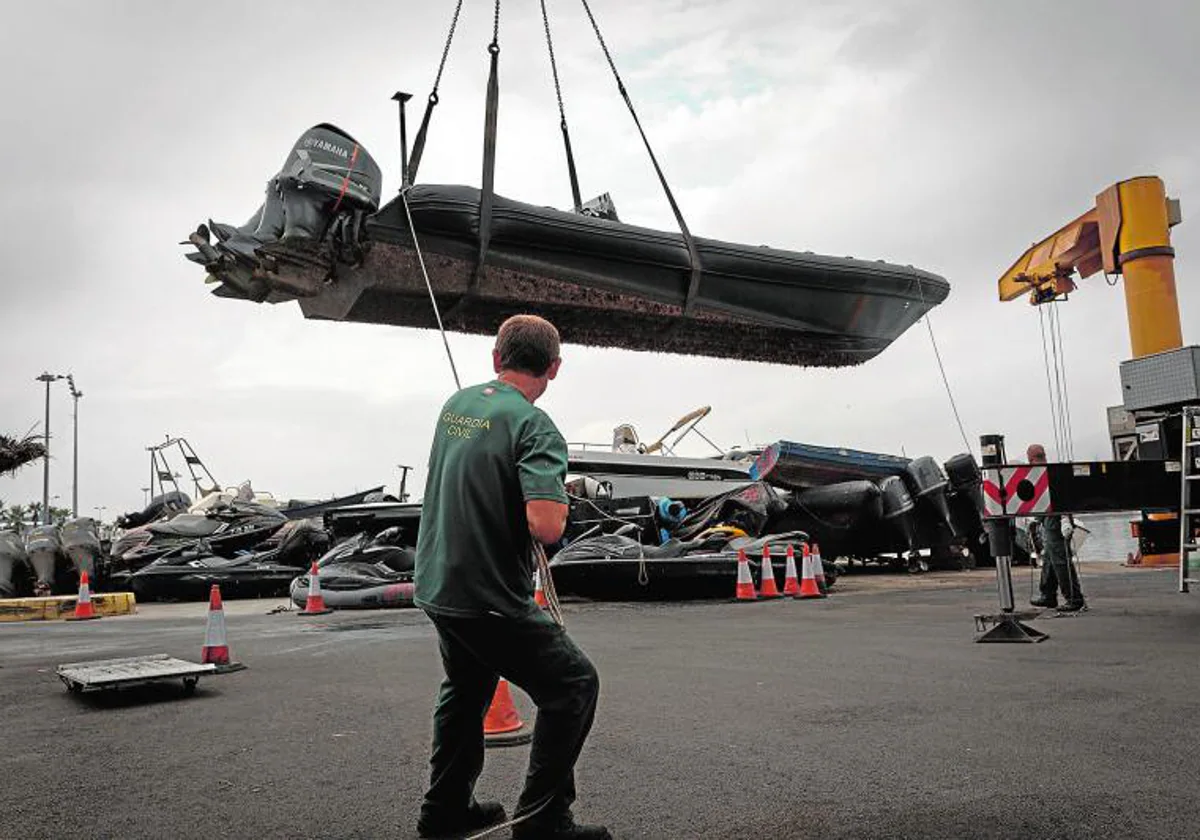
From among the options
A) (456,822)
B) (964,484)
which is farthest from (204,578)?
(456,822)

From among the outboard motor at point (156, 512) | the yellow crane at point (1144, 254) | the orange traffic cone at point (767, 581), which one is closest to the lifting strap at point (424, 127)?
the orange traffic cone at point (767, 581)

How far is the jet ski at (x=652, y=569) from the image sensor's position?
10852mm

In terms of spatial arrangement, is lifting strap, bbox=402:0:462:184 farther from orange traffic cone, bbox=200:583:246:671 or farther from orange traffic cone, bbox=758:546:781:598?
orange traffic cone, bbox=758:546:781:598

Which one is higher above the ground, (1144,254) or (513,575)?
(1144,254)

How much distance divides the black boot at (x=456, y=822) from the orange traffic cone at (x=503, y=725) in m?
1.18

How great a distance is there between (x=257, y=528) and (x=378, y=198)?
1316cm

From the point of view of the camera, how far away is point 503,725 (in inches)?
155

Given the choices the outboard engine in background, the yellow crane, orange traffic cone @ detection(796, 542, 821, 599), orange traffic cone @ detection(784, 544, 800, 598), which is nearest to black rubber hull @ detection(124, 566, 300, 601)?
orange traffic cone @ detection(784, 544, 800, 598)

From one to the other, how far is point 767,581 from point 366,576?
526 centimetres

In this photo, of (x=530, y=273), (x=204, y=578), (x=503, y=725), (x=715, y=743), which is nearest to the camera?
(x=715, y=743)

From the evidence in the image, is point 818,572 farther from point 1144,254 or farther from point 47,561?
point 47,561

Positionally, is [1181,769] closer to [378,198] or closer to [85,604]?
[378,198]

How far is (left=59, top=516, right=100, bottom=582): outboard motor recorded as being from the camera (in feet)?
55.8

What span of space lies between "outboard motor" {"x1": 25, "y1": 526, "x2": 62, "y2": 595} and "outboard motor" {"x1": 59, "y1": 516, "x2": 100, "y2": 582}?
0.24 m
